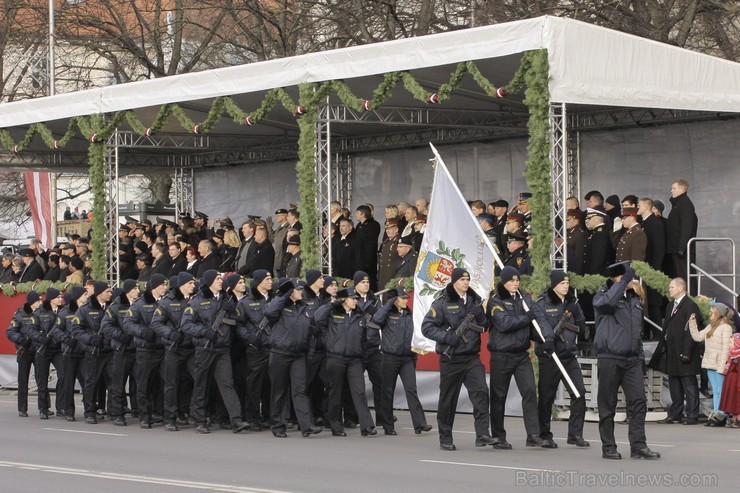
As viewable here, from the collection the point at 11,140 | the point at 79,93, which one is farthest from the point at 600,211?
the point at 11,140

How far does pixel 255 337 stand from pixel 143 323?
199cm

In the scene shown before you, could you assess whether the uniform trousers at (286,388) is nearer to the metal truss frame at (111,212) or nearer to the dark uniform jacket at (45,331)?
the dark uniform jacket at (45,331)

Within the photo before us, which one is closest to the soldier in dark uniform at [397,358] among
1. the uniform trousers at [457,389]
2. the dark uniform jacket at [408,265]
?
the uniform trousers at [457,389]

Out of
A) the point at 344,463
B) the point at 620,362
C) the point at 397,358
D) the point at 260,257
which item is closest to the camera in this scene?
the point at 344,463

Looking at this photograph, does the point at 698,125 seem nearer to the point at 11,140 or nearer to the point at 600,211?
the point at 600,211

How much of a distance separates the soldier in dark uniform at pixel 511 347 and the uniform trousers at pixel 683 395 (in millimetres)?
3554

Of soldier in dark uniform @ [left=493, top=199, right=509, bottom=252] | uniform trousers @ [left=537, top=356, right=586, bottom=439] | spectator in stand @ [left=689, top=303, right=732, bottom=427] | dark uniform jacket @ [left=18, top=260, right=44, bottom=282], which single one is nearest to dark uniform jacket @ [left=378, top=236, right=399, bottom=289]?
soldier in dark uniform @ [left=493, top=199, right=509, bottom=252]

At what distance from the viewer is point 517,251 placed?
703 inches

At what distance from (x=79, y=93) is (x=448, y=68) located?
790 cm

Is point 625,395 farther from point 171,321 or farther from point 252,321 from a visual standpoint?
point 171,321

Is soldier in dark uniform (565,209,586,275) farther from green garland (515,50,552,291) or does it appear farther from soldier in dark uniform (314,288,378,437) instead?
soldier in dark uniform (314,288,378,437)

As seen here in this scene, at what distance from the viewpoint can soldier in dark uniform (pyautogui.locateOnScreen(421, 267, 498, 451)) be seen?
14375 millimetres

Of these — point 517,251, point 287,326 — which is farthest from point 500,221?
point 287,326

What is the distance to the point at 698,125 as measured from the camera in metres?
21.4
